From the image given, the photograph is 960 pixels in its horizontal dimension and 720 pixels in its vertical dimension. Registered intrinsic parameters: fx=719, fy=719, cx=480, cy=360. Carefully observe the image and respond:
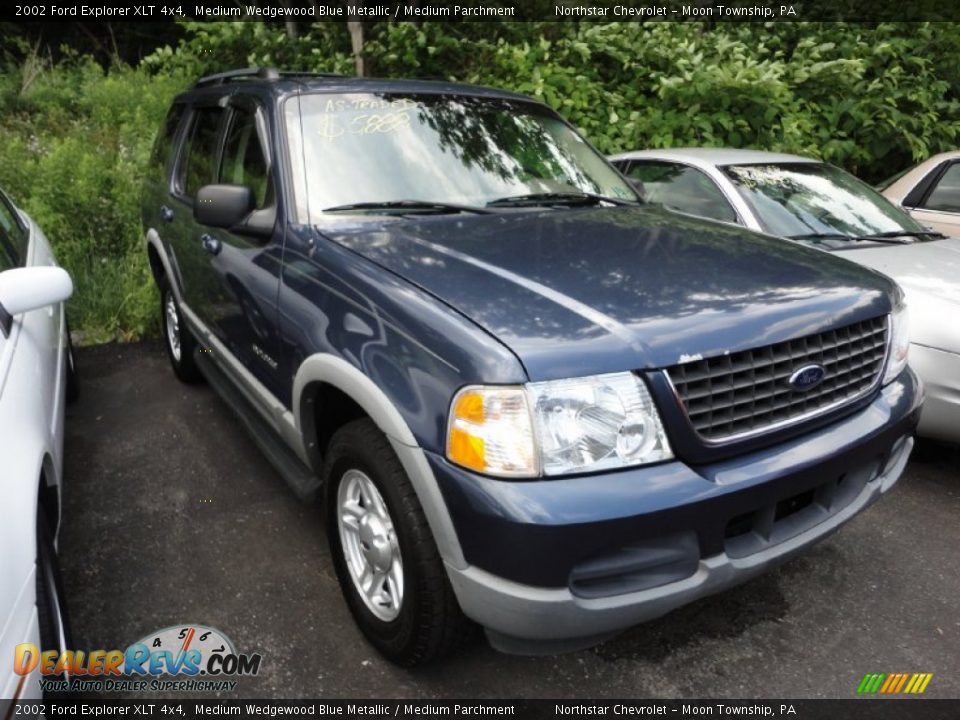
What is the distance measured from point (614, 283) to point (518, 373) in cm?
57

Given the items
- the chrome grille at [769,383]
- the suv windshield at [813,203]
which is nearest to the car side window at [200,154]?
the chrome grille at [769,383]

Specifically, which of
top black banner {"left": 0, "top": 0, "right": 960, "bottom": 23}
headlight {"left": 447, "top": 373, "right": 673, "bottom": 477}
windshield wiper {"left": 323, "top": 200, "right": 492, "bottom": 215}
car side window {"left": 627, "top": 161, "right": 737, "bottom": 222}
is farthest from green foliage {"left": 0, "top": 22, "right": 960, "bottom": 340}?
headlight {"left": 447, "top": 373, "right": 673, "bottom": 477}

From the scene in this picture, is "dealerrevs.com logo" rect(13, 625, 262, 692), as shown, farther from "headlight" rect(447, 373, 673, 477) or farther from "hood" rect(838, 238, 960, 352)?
"hood" rect(838, 238, 960, 352)

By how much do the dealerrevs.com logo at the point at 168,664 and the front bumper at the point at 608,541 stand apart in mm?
960

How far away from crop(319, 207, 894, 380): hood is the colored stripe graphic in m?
1.17

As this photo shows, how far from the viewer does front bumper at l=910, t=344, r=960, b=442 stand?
10.7 ft

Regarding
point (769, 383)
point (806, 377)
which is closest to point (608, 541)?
point (769, 383)

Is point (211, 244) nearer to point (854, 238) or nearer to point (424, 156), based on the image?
point (424, 156)

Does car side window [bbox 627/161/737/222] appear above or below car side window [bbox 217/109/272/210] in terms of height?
below

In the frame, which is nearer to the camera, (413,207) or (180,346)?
(413,207)

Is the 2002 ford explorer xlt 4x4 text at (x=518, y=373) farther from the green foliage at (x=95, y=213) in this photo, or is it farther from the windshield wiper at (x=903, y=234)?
the green foliage at (x=95, y=213)

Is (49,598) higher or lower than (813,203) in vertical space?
lower

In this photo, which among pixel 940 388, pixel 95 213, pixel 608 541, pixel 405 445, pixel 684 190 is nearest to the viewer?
pixel 608 541

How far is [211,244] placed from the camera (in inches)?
131
